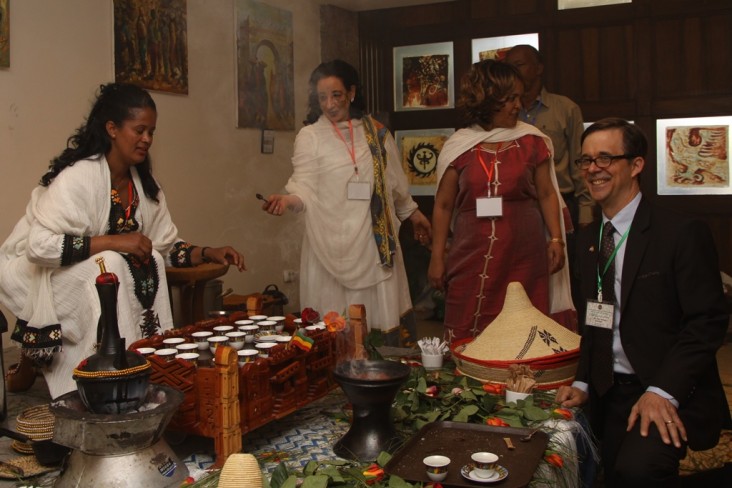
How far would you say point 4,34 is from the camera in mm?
4254

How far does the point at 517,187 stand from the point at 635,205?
3.61 ft

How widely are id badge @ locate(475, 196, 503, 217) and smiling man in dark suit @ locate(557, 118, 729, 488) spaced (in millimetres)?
915

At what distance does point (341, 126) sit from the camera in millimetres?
4160

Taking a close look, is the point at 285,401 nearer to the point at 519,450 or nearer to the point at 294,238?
the point at 519,450

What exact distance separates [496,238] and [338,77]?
4.02 feet

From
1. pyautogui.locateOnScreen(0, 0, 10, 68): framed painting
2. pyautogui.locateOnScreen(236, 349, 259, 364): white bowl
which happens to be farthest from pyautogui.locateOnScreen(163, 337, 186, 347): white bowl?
pyautogui.locateOnScreen(0, 0, 10, 68): framed painting

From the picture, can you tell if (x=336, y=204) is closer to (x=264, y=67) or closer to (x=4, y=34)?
(x=4, y=34)

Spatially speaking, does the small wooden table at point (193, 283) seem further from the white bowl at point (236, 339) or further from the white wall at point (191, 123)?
the white bowl at point (236, 339)

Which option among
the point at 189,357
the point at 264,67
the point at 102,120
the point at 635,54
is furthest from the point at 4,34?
the point at 635,54

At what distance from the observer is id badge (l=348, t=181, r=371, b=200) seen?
4160 mm

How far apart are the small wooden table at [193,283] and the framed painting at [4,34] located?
1460 mm

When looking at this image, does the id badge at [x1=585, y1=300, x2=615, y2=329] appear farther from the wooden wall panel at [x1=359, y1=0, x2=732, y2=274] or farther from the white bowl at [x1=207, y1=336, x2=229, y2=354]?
the wooden wall panel at [x1=359, y1=0, x2=732, y2=274]

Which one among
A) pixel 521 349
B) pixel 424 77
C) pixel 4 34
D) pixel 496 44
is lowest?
pixel 521 349

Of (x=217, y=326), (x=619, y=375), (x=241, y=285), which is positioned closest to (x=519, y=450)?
(x=619, y=375)
